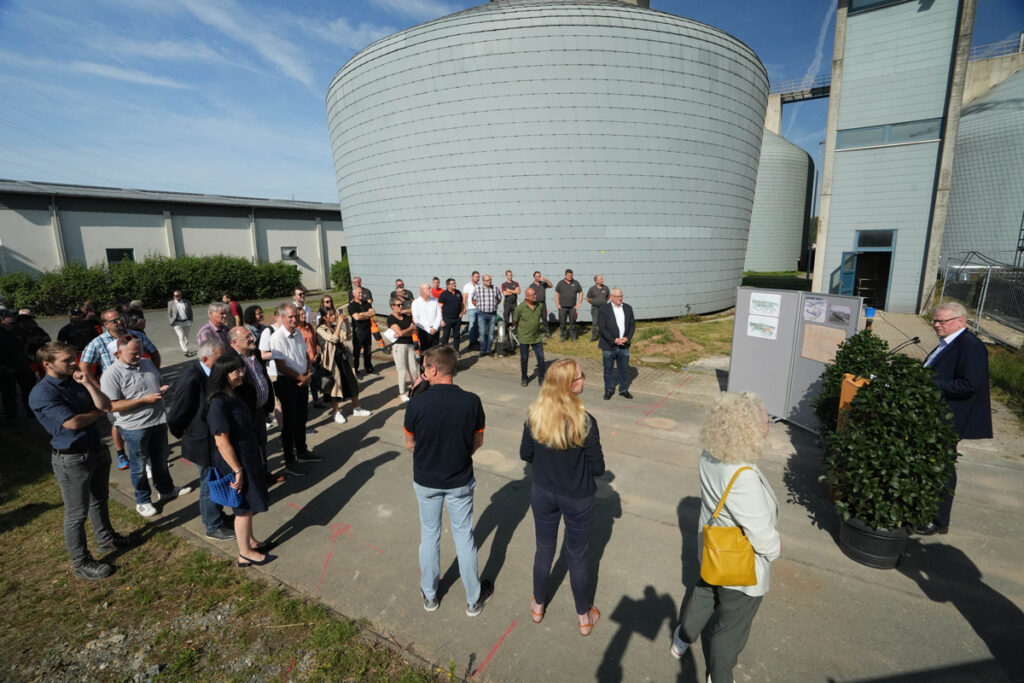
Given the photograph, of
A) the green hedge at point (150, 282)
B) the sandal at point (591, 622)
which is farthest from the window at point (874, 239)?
the green hedge at point (150, 282)

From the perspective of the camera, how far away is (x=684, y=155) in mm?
13383

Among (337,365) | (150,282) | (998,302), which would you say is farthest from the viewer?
(150,282)

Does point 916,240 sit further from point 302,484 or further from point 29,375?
point 29,375

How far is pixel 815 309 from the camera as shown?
613cm

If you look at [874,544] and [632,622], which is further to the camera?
A: [874,544]

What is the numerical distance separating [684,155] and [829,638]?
13.1 metres

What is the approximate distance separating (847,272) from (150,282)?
106ft

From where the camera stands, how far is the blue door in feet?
53.6

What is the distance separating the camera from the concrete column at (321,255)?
34.0 meters

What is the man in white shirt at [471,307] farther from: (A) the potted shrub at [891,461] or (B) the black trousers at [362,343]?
Result: (A) the potted shrub at [891,461]

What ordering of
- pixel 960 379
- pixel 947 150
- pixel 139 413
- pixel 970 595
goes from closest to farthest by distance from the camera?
pixel 970 595
pixel 960 379
pixel 139 413
pixel 947 150

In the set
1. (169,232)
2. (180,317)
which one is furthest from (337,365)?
(169,232)

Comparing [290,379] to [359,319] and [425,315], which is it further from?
[359,319]

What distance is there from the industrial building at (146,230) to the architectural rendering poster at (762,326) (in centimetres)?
3115
